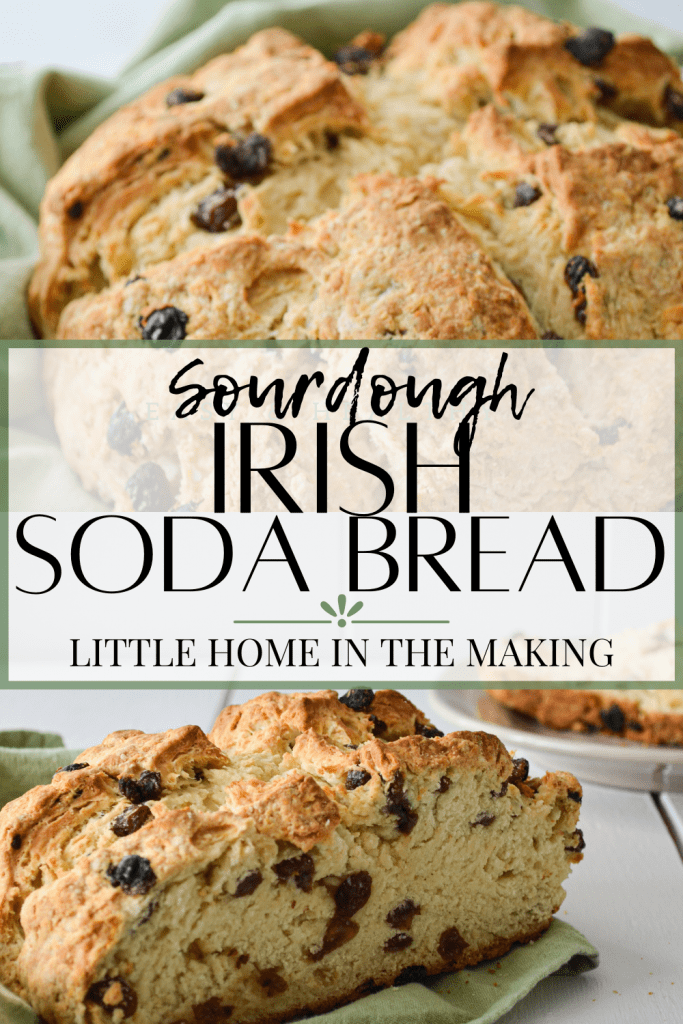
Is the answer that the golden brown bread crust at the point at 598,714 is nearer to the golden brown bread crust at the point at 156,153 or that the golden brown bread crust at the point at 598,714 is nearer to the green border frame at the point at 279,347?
the green border frame at the point at 279,347

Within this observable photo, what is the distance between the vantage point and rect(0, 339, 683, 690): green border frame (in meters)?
1.24

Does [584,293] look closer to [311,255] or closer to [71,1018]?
[311,255]

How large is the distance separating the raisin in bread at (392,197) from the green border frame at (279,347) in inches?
0.6

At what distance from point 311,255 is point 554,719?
3.25 ft

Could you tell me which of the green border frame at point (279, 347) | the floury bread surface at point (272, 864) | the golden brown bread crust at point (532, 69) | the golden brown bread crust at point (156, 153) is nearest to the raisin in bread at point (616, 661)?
the green border frame at point (279, 347)

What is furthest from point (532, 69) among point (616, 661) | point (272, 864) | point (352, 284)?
point (272, 864)

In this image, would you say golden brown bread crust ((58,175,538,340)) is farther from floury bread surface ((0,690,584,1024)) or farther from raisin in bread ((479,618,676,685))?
raisin in bread ((479,618,676,685))

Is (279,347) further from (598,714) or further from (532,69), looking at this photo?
(598,714)

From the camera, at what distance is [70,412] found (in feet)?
4.59

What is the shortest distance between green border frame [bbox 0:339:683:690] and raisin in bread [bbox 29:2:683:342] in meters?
0.02

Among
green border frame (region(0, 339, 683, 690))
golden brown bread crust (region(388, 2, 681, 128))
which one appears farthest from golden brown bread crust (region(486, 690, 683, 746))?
golden brown bread crust (region(388, 2, 681, 128))

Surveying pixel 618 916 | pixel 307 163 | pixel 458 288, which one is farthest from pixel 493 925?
pixel 307 163

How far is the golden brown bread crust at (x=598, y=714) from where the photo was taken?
177cm

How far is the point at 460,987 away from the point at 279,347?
773 millimetres
